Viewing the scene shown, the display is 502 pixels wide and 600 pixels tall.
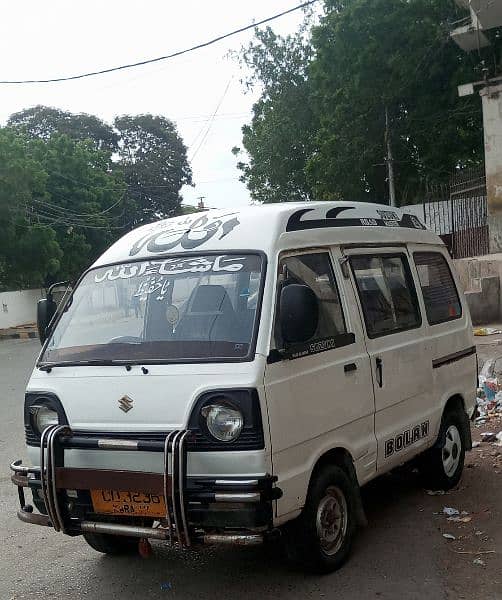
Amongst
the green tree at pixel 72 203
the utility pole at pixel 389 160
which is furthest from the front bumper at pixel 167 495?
the green tree at pixel 72 203

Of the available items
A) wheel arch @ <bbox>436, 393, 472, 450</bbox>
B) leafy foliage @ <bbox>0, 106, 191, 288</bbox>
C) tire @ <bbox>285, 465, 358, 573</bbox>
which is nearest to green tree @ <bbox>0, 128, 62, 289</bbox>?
leafy foliage @ <bbox>0, 106, 191, 288</bbox>

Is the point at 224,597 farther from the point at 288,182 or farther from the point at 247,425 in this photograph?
the point at 288,182

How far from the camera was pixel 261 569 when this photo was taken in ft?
13.8

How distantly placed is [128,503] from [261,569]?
1037 mm

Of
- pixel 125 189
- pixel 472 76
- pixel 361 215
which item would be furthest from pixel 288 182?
pixel 361 215

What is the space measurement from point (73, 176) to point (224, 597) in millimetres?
33132

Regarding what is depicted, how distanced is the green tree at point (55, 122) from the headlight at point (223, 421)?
47736 millimetres

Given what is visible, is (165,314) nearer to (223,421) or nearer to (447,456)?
(223,421)

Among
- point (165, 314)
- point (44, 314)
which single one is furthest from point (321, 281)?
point (44, 314)

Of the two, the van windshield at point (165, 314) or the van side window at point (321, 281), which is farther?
the van side window at point (321, 281)

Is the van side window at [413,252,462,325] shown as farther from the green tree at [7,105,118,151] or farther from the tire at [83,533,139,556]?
the green tree at [7,105,118,151]

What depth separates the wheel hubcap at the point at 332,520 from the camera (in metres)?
3.98

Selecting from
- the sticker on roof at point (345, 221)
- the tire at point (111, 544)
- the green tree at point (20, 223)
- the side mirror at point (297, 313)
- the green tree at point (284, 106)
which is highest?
the green tree at point (284, 106)

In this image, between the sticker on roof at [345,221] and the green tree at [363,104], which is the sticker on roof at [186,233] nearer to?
the sticker on roof at [345,221]
